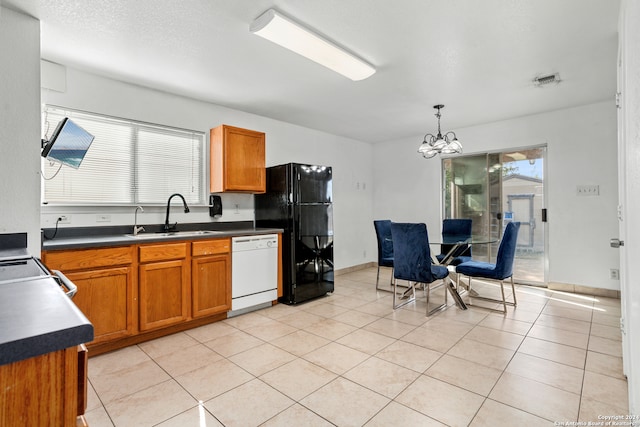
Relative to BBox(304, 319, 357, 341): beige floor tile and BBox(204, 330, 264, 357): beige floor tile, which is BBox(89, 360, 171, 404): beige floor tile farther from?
BBox(304, 319, 357, 341): beige floor tile

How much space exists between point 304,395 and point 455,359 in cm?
120

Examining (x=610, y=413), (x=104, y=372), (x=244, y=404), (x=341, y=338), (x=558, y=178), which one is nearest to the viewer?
(x=610, y=413)

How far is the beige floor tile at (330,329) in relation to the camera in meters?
2.93

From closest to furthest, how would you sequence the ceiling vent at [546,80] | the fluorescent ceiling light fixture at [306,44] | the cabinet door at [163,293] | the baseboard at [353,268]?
the fluorescent ceiling light fixture at [306,44]
the cabinet door at [163,293]
the ceiling vent at [546,80]
the baseboard at [353,268]

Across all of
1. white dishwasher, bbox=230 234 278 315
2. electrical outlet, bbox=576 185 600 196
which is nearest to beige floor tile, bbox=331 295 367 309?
white dishwasher, bbox=230 234 278 315

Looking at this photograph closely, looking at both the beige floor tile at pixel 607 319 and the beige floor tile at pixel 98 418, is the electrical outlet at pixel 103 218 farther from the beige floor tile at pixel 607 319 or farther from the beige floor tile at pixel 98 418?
the beige floor tile at pixel 607 319

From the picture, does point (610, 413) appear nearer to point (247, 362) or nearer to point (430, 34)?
point (247, 362)

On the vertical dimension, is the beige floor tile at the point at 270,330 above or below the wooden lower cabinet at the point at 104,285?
below

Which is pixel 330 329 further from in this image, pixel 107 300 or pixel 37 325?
pixel 37 325

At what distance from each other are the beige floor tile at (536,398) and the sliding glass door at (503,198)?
119 inches

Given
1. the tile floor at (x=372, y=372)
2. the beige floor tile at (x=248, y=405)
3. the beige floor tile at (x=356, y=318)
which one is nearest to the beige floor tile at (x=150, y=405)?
the tile floor at (x=372, y=372)

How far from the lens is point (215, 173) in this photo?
3.76m

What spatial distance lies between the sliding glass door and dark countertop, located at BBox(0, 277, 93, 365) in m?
5.27

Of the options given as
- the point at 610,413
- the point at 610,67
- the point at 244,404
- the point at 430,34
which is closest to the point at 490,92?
the point at 610,67
